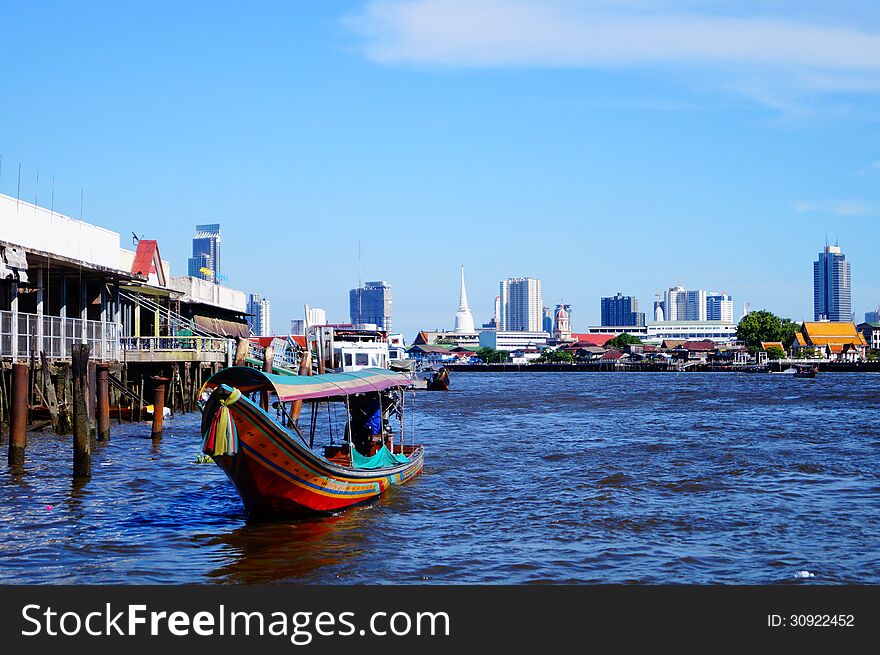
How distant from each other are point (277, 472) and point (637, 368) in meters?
172

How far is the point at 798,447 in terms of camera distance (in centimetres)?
3319

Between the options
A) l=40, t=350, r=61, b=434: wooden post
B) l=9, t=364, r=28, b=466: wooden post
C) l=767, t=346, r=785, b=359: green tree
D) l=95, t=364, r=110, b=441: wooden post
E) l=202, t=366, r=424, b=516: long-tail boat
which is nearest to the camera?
l=202, t=366, r=424, b=516: long-tail boat

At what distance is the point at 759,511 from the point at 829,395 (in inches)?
2222

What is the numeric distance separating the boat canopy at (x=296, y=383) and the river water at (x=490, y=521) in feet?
7.88

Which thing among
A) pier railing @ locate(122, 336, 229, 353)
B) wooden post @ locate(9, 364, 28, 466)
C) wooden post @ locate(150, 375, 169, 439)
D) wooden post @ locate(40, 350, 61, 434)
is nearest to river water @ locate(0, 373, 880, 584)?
wooden post @ locate(150, 375, 169, 439)

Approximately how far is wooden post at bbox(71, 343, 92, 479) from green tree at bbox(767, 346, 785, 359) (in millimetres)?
162344

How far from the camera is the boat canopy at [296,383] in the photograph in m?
16.9

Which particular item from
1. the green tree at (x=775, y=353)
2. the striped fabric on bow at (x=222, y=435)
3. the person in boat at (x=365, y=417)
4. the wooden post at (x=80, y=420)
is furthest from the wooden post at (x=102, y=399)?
the green tree at (x=775, y=353)

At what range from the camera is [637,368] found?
185250mm

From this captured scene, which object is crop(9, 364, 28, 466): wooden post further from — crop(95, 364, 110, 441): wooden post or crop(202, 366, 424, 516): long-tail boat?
crop(202, 366, 424, 516): long-tail boat

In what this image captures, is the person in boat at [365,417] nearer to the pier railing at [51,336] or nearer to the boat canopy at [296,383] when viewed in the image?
the boat canopy at [296,383]

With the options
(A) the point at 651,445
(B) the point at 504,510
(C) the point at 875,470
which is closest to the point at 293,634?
(B) the point at 504,510

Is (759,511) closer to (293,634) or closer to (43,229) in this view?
(293,634)

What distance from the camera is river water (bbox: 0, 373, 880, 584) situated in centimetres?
1532
